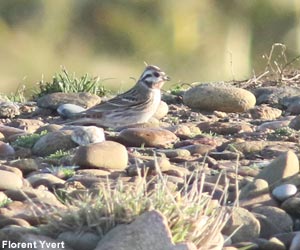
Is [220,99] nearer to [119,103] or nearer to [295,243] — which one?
[119,103]

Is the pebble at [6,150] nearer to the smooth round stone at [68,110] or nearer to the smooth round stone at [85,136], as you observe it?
the smooth round stone at [85,136]

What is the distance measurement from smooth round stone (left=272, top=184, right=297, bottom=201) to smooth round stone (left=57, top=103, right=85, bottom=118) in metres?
3.74

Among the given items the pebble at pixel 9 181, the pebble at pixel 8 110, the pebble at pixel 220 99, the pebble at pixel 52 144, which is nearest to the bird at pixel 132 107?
the pebble at pixel 220 99

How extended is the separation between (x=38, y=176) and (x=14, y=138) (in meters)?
1.87

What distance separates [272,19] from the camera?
13000 mm

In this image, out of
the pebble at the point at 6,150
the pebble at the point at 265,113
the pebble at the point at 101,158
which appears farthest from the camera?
the pebble at the point at 265,113

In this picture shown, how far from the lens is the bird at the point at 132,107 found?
11.0 metres

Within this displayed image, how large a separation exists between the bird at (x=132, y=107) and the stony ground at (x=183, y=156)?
14 cm

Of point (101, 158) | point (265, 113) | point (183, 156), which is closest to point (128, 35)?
point (265, 113)

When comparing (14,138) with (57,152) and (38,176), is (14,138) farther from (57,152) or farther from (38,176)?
(38,176)

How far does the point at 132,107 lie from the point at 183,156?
7.52 feet

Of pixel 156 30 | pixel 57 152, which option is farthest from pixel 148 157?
pixel 156 30

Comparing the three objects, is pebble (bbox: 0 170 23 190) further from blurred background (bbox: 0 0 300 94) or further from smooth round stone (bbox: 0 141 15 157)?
blurred background (bbox: 0 0 300 94)

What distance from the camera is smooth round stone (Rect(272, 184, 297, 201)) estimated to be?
24.9 ft
